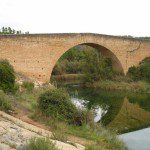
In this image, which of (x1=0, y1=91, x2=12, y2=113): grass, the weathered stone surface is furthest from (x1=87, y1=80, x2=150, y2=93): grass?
the weathered stone surface

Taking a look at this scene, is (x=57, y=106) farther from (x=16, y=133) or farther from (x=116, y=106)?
(x=116, y=106)

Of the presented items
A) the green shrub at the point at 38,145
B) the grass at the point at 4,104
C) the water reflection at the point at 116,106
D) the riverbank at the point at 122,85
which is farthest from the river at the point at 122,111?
Answer: the green shrub at the point at 38,145

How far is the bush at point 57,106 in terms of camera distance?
12375 mm

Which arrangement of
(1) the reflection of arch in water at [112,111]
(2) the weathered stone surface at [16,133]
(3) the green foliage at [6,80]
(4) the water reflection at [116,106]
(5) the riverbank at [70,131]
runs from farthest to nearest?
1. (1) the reflection of arch in water at [112,111]
2. (4) the water reflection at [116,106]
3. (3) the green foliage at [6,80]
4. (5) the riverbank at [70,131]
5. (2) the weathered stone surface at [16,133]

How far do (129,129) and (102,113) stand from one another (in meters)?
3.68

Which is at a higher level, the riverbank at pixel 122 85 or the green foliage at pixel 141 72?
the green foliage at pixel 141 72

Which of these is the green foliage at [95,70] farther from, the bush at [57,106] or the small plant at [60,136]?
the small plant at [60,136]

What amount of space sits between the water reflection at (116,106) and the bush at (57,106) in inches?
45.8

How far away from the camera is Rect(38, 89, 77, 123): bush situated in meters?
12.4

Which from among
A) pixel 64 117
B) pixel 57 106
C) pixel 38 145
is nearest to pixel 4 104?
pixel 57 106

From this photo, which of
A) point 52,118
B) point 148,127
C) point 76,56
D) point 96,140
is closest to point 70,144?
point 96,140

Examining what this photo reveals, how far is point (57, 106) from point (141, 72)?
18380 millimetres

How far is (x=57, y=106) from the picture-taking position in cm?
1251

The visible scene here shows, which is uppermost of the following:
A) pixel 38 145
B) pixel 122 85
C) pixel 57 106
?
pixel 38 145
